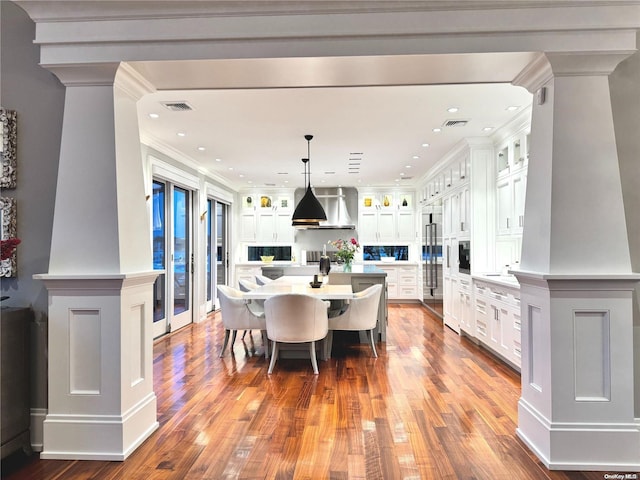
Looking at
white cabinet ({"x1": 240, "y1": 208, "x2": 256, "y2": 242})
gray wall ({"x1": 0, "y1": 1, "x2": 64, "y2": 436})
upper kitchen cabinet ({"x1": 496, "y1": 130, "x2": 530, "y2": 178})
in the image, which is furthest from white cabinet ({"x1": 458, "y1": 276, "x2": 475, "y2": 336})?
white cabinet ({"x1": 240, "y1": 208, "x2": 256, "y2": 242})

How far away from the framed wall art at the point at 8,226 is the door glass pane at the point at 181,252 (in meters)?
3.67

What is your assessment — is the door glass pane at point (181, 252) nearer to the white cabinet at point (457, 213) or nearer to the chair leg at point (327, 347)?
the chair leg at point (327, 347)

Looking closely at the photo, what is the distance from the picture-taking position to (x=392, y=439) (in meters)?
2.49

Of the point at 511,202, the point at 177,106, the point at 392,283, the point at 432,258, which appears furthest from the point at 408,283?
the point at 177,106

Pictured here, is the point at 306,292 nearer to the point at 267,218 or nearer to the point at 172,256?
the point at 172,256

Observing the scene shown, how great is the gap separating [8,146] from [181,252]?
13.3 ft

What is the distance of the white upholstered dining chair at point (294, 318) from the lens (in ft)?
12.4

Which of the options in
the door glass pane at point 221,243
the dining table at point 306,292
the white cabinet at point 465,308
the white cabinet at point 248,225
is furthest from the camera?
the white cabinet at point 248,225

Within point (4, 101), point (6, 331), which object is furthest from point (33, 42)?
point (6, 331)

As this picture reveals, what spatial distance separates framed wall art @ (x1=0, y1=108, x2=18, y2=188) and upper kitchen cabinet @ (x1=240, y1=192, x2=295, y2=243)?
23.2ft

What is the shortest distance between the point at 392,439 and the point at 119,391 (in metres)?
1.62

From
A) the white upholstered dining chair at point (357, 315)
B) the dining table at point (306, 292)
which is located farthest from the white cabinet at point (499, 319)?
the dining table at point (306, 292)

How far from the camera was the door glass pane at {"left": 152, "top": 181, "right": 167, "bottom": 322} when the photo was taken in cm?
557

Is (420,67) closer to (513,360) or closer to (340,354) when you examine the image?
(513,360)
